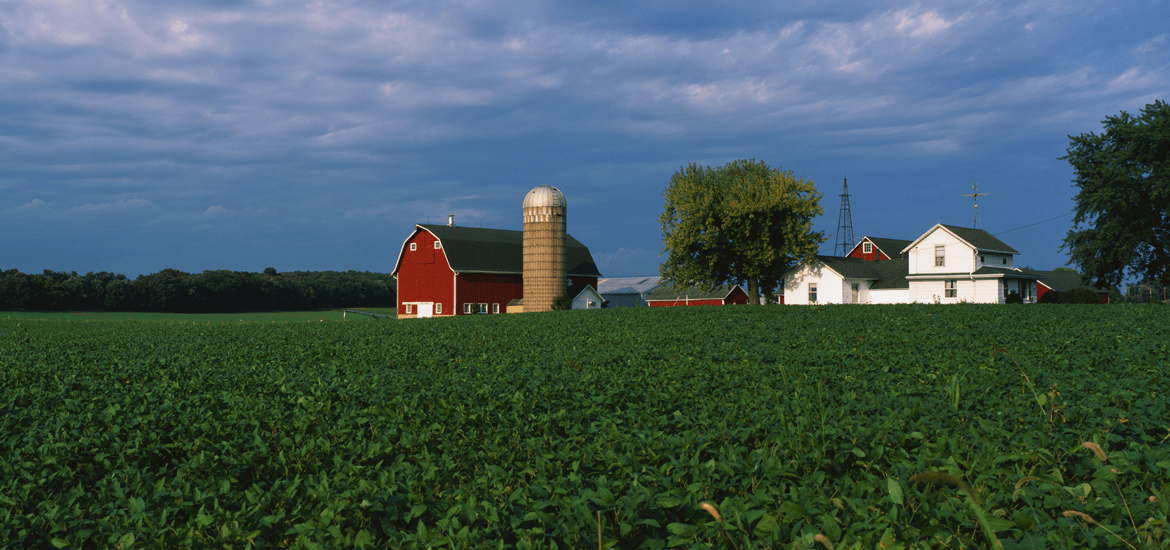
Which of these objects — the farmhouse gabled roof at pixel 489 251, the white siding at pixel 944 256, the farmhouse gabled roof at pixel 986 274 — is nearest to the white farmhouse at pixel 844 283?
the white siding at pixel 944 256

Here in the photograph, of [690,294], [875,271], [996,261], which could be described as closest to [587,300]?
[690,294]

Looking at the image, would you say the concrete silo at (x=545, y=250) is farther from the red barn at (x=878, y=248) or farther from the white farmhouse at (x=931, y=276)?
the red barn at (x=878, y=248)

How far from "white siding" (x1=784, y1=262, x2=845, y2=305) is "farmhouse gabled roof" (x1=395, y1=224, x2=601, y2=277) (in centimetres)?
1543

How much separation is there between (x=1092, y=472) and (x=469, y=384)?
18.9 feet

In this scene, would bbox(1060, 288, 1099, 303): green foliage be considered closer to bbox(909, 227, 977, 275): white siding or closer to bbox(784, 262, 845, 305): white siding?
bbox(909, 227, 977, 275): white siding

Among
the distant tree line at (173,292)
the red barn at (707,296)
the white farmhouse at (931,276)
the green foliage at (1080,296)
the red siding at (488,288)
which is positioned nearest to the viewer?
the green foliage at (1080,296)

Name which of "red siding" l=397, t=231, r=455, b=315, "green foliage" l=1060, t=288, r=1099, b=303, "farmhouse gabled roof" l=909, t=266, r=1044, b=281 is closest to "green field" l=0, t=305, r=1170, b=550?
"green foliage" l=1060, t=288, r=1099, b=303

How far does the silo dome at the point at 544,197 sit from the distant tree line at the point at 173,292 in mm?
47753

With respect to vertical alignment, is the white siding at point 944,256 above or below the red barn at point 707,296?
above

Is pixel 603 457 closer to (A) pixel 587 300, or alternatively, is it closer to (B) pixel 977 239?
(A) pixel 587 300

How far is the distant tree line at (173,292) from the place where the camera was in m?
68.5

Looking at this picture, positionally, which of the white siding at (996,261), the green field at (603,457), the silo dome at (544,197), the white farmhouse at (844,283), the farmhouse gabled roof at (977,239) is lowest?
the green field at (603,457)

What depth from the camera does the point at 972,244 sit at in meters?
46.1

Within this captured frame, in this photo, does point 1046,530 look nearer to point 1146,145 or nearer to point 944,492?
point 944,492
